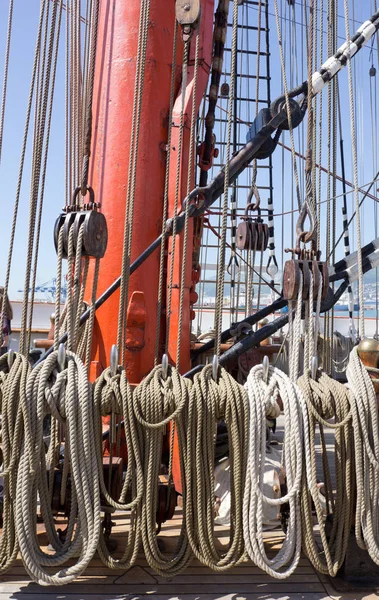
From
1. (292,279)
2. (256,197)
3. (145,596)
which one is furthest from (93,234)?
(256,197)

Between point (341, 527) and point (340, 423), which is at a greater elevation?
point (340, 423)

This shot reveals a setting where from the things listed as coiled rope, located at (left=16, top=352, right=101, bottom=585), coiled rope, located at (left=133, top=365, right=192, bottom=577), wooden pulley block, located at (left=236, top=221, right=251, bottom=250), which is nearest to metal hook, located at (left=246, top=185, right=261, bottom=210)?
wooden pulley block, located at (left=236, top=221, right=251, bottom=250)

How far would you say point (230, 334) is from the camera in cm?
354

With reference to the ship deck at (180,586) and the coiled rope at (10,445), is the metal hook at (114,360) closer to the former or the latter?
the coiled rope at (10,445)

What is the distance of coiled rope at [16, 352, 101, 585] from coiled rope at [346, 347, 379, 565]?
0.91m

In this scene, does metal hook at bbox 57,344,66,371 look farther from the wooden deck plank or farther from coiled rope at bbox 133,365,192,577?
the wooden deck plank

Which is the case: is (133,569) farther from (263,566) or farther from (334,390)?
(334,390)

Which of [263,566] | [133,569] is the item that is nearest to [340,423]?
[263,566]

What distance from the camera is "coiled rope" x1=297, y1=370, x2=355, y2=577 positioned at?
1990 millimetres

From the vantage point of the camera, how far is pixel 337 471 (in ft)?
6.89

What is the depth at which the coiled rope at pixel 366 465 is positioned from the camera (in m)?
2.01

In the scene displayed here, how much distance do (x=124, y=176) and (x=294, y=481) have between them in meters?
1.98

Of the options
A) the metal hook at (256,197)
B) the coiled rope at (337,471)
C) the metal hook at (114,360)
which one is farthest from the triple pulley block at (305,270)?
the metal hook at (256,197)

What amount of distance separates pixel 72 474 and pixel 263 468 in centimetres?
65
